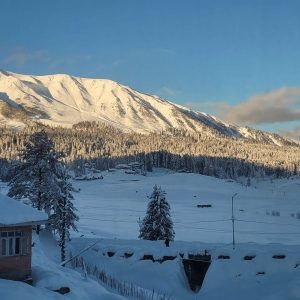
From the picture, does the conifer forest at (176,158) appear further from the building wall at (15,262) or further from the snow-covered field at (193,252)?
the building wall at (15,262)

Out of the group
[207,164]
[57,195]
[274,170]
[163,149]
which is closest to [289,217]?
[57,195]

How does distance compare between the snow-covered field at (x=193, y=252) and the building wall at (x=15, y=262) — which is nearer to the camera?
the building wall at (x=15, y=262)

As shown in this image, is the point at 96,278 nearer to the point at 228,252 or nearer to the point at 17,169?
the point at 228,252

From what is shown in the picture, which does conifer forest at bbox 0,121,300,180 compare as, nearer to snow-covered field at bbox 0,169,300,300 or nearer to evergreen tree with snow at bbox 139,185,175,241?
snow-covered field at bbox 0,169,300,300

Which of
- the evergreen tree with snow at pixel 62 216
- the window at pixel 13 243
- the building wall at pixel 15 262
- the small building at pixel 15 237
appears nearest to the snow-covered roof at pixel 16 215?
the small building at pixel 15 237

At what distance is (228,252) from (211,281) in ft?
5.17

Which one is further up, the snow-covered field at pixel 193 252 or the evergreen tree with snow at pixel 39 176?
the evergreen tree with snow at pixel 39 176

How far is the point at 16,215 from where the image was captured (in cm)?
929

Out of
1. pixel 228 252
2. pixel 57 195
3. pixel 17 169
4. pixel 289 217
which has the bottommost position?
pixel 289 217

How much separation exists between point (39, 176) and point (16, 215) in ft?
53.2

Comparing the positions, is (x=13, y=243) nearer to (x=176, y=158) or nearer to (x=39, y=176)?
(x=39, y=176)

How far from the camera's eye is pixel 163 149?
16925 centimetres

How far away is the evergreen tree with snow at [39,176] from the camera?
24.2 m

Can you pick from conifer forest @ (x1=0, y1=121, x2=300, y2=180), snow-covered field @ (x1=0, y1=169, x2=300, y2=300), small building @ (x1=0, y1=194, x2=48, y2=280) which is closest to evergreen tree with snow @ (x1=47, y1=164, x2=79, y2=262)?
snow-covered field @ (x1=0, y1=169, x2=300, y2=300)
